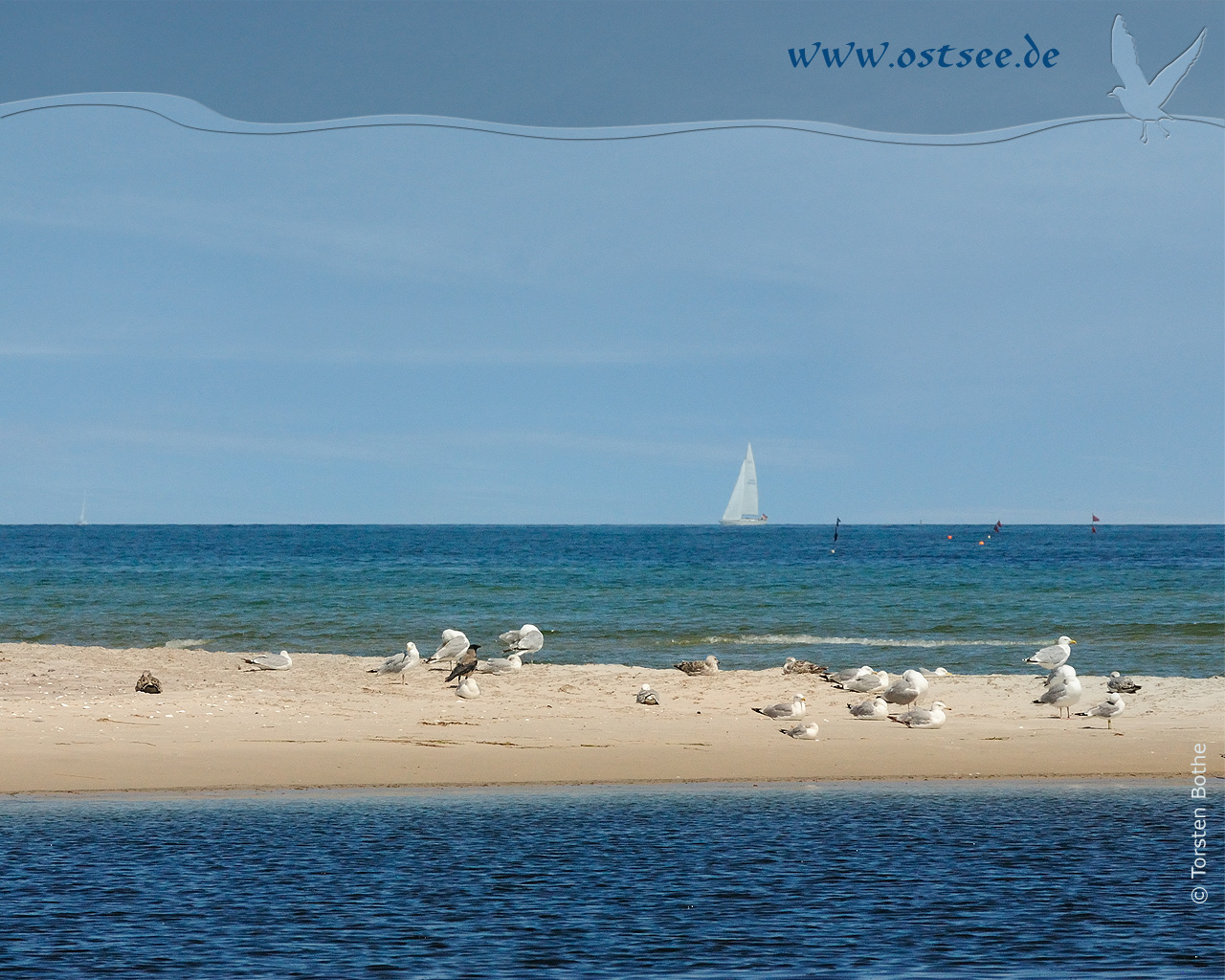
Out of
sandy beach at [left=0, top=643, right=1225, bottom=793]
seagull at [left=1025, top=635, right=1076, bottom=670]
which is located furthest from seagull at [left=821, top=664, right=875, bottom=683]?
seagull at [left=1025, top=635, right=1076, bottom=670]

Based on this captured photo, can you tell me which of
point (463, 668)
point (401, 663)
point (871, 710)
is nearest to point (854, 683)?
point (871, 710)

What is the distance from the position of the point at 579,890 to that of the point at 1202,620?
109ft

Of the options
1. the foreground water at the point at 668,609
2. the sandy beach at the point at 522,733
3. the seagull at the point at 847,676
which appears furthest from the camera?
the foreground water at the point at 668,609

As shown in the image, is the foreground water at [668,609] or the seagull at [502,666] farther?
the foreground water at [668,609]

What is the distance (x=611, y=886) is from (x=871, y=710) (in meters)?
9.50

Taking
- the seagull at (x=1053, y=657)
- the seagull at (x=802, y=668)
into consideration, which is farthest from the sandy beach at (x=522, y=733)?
the seagull at (x=1053, y=657)

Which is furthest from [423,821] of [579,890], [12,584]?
[12,584]

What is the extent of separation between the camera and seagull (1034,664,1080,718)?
18.1 metres

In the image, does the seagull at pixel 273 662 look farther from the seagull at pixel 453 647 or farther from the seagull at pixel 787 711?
the seagull at pixel 787 711

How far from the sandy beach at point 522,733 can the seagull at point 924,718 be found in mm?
165

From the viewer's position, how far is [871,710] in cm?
1811

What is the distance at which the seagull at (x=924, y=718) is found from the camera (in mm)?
17250

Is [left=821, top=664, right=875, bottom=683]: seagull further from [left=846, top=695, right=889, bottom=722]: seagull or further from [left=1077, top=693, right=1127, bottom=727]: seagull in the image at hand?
[left=1077, top=693, right=1127, bottom=727]: seagull

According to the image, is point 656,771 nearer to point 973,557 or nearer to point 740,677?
point 740,677
